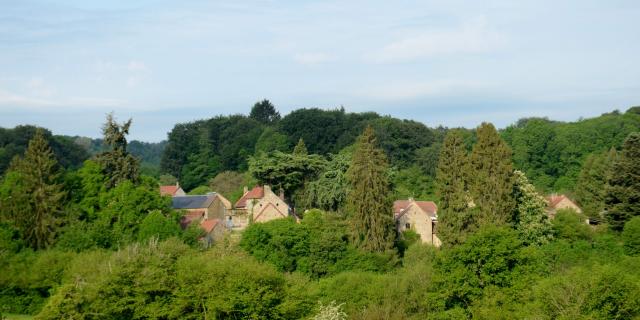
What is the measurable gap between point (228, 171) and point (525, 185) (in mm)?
44384

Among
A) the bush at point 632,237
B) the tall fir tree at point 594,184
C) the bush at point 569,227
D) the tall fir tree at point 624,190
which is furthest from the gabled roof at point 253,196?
the bush at point 632,237

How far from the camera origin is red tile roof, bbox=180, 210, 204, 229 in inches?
1938

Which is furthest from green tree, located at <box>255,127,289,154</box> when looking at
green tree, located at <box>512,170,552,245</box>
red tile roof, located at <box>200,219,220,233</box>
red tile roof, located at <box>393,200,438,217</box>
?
green tree, located at <box>512,170,552,245</box>

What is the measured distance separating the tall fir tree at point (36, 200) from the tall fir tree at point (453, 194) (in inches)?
787

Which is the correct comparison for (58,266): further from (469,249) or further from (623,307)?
(623,307)

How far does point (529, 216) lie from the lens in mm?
45469

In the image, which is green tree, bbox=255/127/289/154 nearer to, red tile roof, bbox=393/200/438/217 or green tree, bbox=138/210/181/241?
red tile roof, bbox=393/200/438/217

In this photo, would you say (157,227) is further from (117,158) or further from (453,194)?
(453,194)

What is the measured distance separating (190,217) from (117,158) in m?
7.00

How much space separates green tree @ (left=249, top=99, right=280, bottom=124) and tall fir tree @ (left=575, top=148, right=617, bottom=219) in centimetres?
5711

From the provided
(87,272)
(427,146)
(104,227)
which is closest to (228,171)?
(427,146)

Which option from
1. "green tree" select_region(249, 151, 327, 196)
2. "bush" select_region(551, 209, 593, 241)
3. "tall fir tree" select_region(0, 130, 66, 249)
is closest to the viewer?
"tall fir tree" select_region(0, 130, 66, 249)

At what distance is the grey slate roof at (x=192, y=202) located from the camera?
5700 centimetres

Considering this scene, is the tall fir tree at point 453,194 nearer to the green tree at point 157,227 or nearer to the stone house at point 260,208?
the stone house at point 260,208
